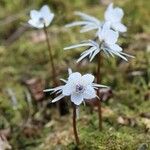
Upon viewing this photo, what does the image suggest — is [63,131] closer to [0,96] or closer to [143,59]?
[0,96]

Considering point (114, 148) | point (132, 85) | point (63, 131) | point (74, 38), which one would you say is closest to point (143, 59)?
point (132, 85)

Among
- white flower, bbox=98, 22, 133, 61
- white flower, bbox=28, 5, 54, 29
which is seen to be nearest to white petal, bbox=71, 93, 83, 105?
white flower, bbox=98, 22, 133, 61

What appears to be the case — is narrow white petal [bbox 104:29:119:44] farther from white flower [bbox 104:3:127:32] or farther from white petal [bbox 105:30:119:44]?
white flower [bbox 104:3:127:32]

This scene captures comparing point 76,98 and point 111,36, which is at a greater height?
point 111,36

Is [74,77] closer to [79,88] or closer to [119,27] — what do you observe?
[79,88]

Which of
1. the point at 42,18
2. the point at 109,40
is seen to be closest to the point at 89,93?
the point at 109,40

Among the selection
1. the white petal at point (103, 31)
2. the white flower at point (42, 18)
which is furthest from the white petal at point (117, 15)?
the white flower at point (42, 18)
